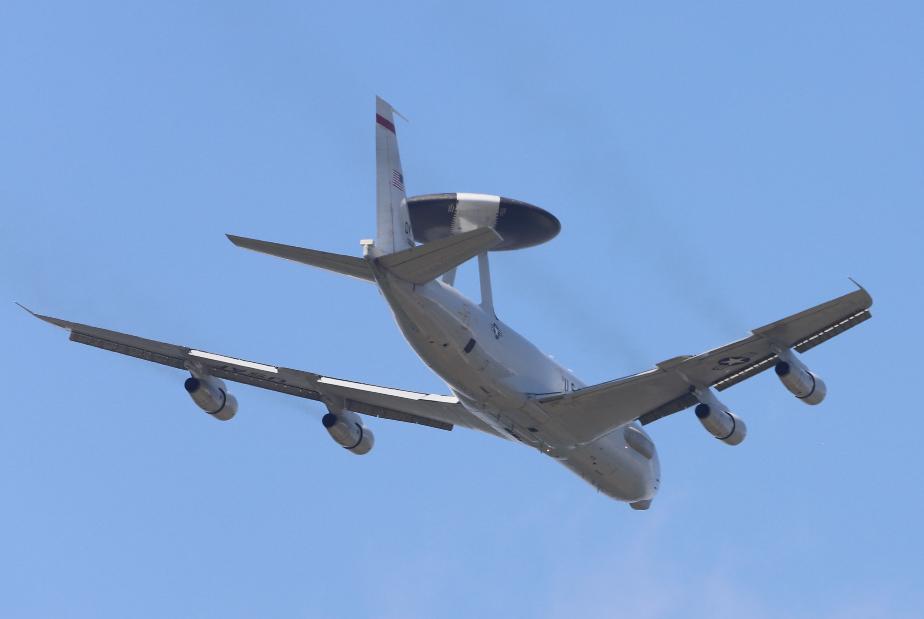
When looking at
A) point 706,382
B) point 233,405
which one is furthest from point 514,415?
point 233,405

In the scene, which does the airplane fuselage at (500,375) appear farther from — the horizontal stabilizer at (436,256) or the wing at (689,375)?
the wing at (689,375)

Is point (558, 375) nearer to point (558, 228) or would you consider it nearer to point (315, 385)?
point (558, 228)

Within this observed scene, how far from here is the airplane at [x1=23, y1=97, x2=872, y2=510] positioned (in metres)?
33.9

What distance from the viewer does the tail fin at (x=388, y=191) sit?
34812 millimetres

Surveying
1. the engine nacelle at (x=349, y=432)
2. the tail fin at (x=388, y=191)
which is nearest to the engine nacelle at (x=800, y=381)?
the tail fin at (x=388, y=191)

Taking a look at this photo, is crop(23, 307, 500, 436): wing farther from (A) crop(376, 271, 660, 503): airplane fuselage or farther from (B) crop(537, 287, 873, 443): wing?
(B) crop(537, 287, 873, 443): wing

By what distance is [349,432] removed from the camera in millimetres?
41938

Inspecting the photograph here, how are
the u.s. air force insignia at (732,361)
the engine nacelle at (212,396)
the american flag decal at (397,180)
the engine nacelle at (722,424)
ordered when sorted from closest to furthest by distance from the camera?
the american flag decal at (397,180)
the u.s. air force insignia at (732,361)
the engine nacelle at (722,424)
the engine nacelle at (212,396)

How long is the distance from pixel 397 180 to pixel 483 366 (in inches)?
208

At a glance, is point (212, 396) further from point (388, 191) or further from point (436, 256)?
point (436, 256)

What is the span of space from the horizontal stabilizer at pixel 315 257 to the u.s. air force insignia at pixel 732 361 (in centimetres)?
997

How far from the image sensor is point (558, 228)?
40.2 meters

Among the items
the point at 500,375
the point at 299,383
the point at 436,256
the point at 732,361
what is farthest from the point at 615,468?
the point at 436,256

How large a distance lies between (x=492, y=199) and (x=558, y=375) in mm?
5488
